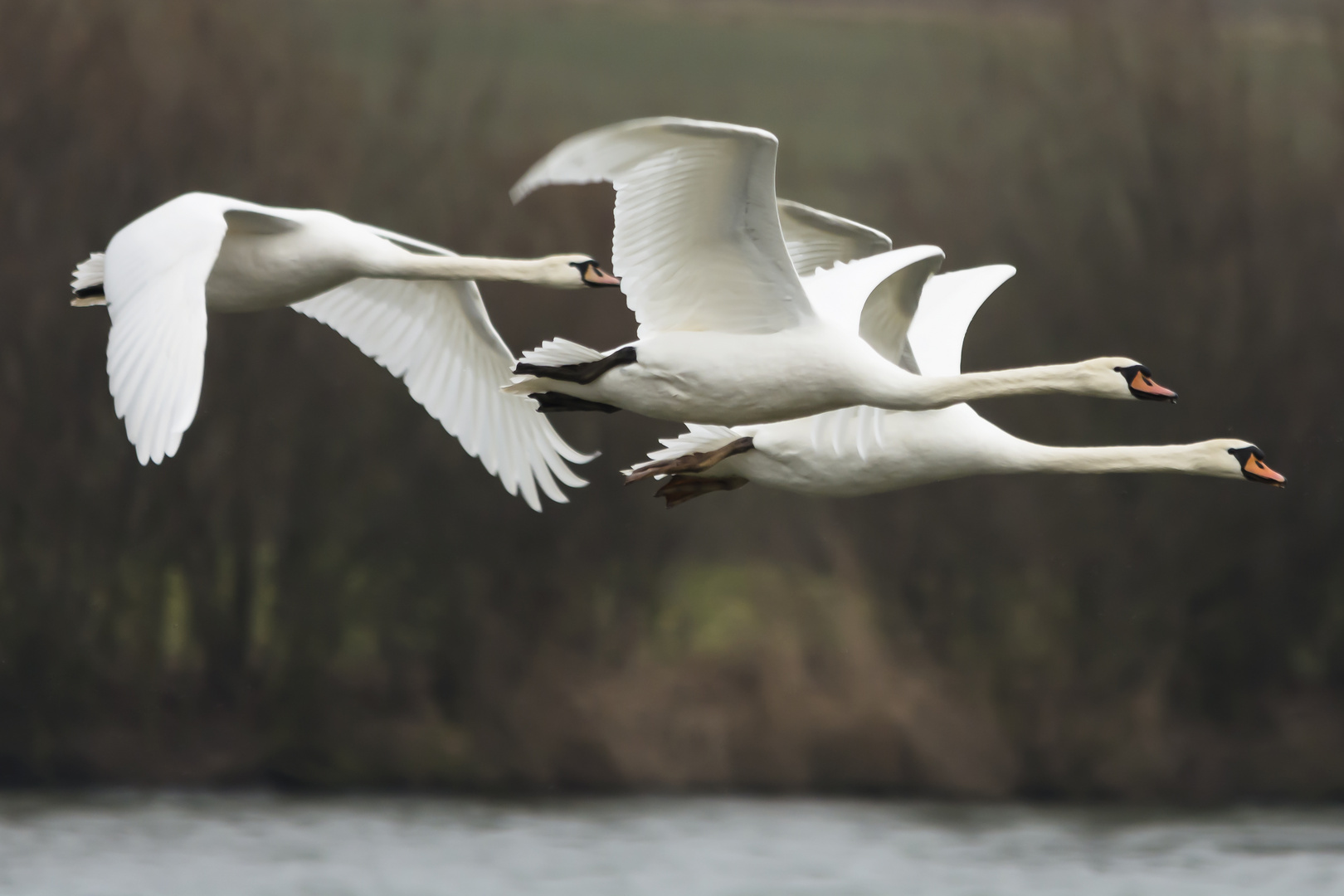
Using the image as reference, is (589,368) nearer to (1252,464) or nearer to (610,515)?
(1252,464)

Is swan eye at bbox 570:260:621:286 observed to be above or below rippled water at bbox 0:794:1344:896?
above

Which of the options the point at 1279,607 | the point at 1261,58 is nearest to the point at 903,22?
the point at 1261,58

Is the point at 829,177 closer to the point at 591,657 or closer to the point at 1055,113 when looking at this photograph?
the point at 1055,113

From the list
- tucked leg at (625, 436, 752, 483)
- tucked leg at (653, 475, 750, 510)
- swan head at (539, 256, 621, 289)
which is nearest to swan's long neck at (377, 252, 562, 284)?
swan head at (539, 256, 621, 289)

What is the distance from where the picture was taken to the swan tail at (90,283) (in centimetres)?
1084

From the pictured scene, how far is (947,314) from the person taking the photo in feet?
38.1

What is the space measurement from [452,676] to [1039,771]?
697 cm

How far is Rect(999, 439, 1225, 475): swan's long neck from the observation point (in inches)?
399

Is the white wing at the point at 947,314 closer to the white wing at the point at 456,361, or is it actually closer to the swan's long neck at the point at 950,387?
the swan's long neck at the point at 950,387

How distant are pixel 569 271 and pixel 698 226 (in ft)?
4.08

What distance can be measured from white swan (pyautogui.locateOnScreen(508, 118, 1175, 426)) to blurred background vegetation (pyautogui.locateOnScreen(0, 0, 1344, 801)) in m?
13.1

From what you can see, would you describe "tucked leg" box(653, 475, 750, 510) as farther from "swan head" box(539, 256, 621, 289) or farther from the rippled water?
the rippled water

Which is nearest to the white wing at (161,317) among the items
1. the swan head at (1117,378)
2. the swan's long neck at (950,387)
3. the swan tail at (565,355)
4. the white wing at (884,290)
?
the swan tail at (565,355)

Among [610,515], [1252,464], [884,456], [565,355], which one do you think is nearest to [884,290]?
[884,456]
